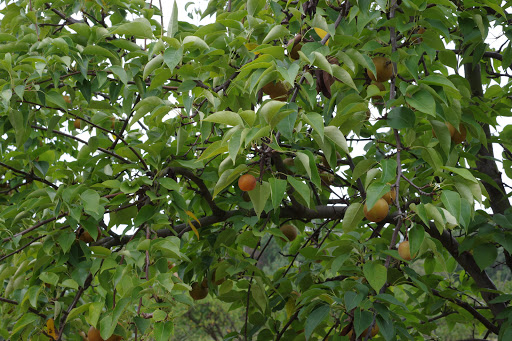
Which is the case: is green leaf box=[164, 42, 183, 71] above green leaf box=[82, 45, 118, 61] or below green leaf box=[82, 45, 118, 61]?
above

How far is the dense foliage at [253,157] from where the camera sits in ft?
4.46

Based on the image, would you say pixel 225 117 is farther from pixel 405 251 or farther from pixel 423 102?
pixel 405 251

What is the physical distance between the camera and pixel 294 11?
4.84 feet

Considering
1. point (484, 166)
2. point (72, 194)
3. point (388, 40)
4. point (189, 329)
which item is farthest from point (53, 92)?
point (189, 329)

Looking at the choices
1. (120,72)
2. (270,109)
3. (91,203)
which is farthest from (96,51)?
(270,109)

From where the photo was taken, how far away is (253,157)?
1980 millimetres

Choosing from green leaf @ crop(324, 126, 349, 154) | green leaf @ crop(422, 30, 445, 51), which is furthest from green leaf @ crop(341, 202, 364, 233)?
green leaf @ crop(422, 30, 445, 51)

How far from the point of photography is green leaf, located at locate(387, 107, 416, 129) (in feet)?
4.78

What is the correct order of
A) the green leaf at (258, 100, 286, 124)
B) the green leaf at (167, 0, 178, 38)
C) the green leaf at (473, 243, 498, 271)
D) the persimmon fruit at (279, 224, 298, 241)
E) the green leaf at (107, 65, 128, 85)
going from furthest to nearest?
1. the persimmon fruit at (279, 224, 298, 241)
2. the green leaf at (473, 243, 498, 271)
3. the green leaf at (107, 65, 128, 85)
4. the green leaf at (167, 0, 178, 38)
5. the green leaf at (258, 100, 286, 124)

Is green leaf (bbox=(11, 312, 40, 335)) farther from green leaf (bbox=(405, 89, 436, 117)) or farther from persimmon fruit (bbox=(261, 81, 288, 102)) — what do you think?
green leaf (bbox=(405, 89, 436, 117))

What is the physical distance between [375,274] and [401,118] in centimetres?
44

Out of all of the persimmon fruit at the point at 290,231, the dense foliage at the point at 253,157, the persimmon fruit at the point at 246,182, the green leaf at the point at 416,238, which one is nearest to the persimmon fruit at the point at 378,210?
the dense foliage at the point at 253,157

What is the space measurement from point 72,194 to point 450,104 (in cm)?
120

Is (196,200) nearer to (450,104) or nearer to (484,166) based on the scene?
(450,104)
